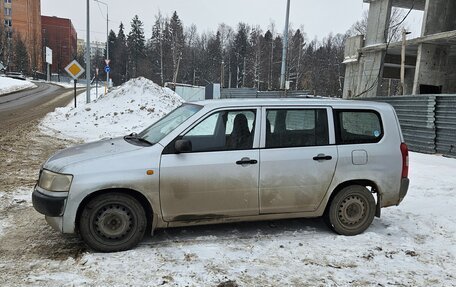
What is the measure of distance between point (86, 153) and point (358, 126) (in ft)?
11.4

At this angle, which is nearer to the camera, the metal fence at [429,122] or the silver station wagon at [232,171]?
the silver station wagon at [232,171]

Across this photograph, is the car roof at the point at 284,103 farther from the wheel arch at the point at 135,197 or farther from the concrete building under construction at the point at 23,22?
the concrete building under construction at the point at 23,22

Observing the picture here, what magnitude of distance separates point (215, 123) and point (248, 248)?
1538 mm

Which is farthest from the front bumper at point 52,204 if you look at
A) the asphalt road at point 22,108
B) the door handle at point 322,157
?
the asphalt road at point 22,108

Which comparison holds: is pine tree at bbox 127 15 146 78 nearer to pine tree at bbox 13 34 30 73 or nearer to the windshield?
pine tree at bbox 13 34 30 73

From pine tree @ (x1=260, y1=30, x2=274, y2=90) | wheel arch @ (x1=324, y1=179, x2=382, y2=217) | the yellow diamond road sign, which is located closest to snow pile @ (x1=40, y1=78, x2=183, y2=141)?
the yellow diamond road sign

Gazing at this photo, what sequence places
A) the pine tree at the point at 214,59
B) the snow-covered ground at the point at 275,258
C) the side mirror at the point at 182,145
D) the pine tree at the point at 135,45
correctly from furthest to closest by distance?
the pine tree at the point at 135,45, the pine tree at the point at 214,59, the side mirror at the point at 182,145, the snow-covered ground at the point at 275,258

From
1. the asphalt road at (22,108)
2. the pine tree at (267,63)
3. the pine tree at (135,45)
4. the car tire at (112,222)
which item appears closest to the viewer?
the car tire at (112,222)

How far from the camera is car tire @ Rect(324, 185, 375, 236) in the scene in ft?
16.7

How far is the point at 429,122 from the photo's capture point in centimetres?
1188

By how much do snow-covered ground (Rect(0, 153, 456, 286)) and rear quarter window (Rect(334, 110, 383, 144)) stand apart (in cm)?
126

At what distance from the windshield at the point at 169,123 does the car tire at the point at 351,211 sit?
2.17 meters

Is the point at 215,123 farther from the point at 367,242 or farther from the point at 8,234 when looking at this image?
the point at 8,234

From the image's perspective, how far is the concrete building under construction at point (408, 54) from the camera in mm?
18109
